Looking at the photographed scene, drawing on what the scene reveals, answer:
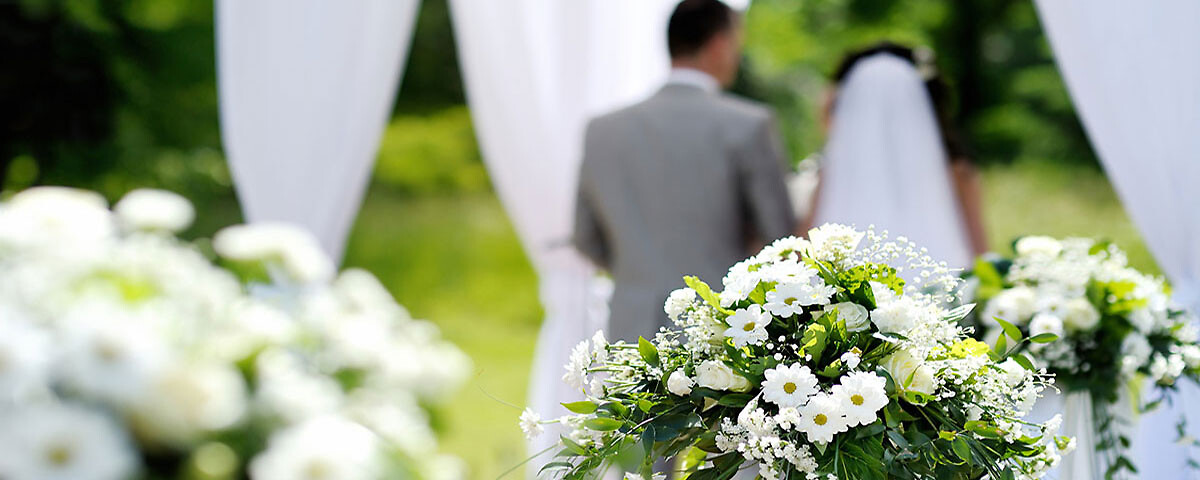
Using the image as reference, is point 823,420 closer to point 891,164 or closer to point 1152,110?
point 1152,110

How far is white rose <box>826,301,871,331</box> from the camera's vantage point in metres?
1.22

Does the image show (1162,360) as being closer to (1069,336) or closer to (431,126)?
(1069,336)

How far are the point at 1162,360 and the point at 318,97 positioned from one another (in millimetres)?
2141

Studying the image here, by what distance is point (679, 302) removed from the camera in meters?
1.31

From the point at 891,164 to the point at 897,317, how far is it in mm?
2210

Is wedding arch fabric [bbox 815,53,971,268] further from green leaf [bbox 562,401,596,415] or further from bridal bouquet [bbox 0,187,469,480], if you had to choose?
bridal bouquet [bbox 0,187,469,480]

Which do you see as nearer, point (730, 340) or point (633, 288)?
point (730, 340)

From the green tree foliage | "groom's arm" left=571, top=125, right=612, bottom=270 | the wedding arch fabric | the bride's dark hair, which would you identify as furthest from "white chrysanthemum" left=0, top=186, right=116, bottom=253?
the green tree foliage

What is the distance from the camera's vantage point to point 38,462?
60 centimetres

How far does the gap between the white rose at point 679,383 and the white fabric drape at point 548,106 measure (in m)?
2.15

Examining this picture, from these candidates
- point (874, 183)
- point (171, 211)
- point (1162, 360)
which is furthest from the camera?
point (874, 183)

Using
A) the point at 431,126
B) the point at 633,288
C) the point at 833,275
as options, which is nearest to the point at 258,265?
the point at 833,275

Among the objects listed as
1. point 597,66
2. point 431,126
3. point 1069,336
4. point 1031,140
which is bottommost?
point 1069,336

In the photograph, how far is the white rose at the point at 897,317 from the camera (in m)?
1.20
